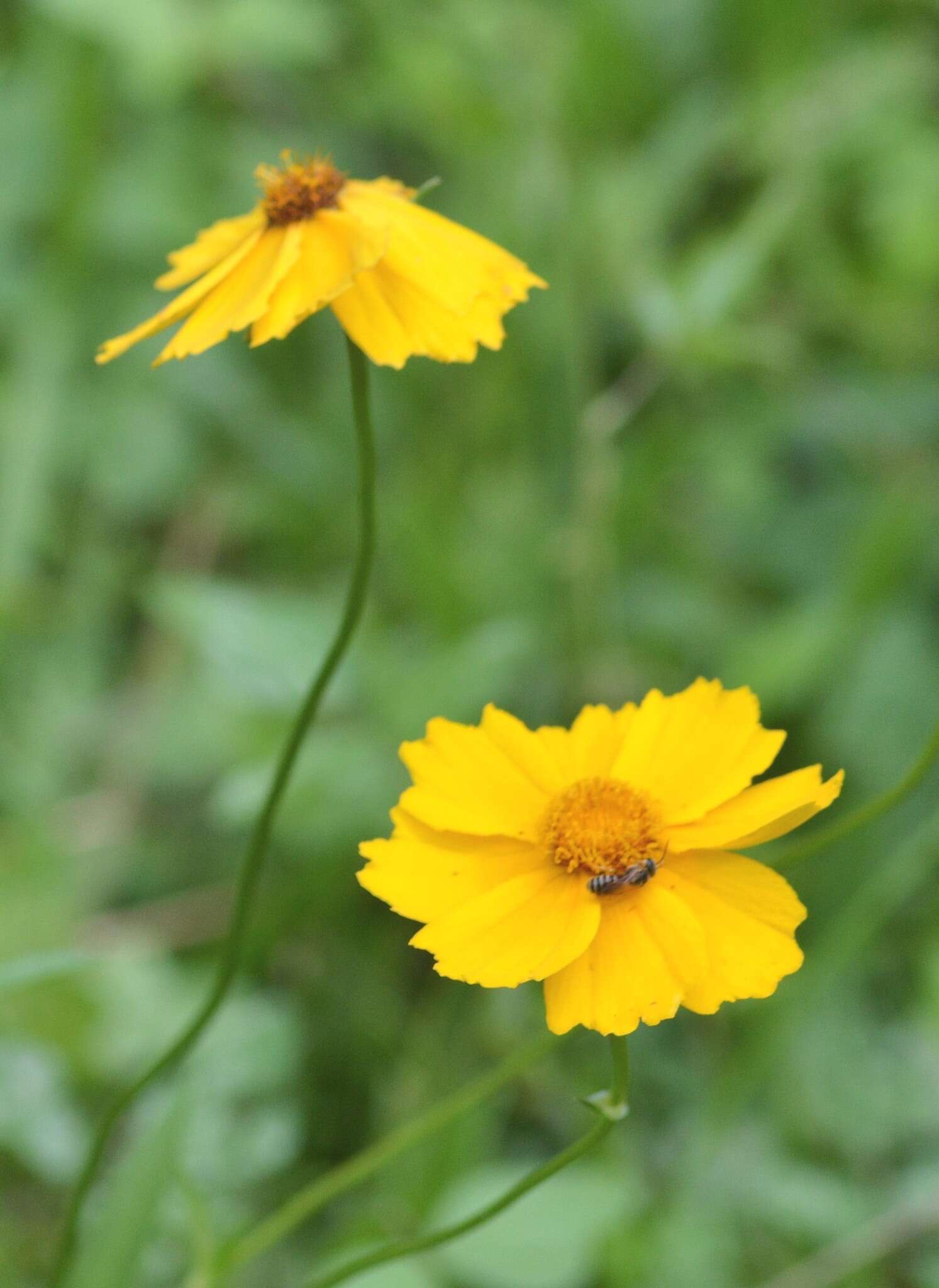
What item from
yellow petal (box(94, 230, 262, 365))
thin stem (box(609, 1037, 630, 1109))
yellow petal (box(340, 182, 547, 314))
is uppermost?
yellow petal (box(340, 182, 547, 314))

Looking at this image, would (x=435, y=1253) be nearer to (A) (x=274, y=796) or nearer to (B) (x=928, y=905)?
(A) (x=274, y=796)

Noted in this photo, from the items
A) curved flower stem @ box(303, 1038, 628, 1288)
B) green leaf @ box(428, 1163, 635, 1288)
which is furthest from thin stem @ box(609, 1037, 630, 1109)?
green leaf @ box(428, 1163, 635, 1288)

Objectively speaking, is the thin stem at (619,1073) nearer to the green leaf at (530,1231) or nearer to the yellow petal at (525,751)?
the yellow petal at (525,751)

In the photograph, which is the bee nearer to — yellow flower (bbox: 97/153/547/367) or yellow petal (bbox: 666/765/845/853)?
yellow petal (bbox: 666/765/845/853)

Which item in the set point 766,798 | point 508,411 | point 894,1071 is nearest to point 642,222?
point 508,411

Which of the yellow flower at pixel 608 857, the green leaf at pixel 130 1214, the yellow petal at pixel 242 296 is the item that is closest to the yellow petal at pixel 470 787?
the yellow flower at pixel 608 857

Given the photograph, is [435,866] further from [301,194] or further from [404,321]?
[301,194]
